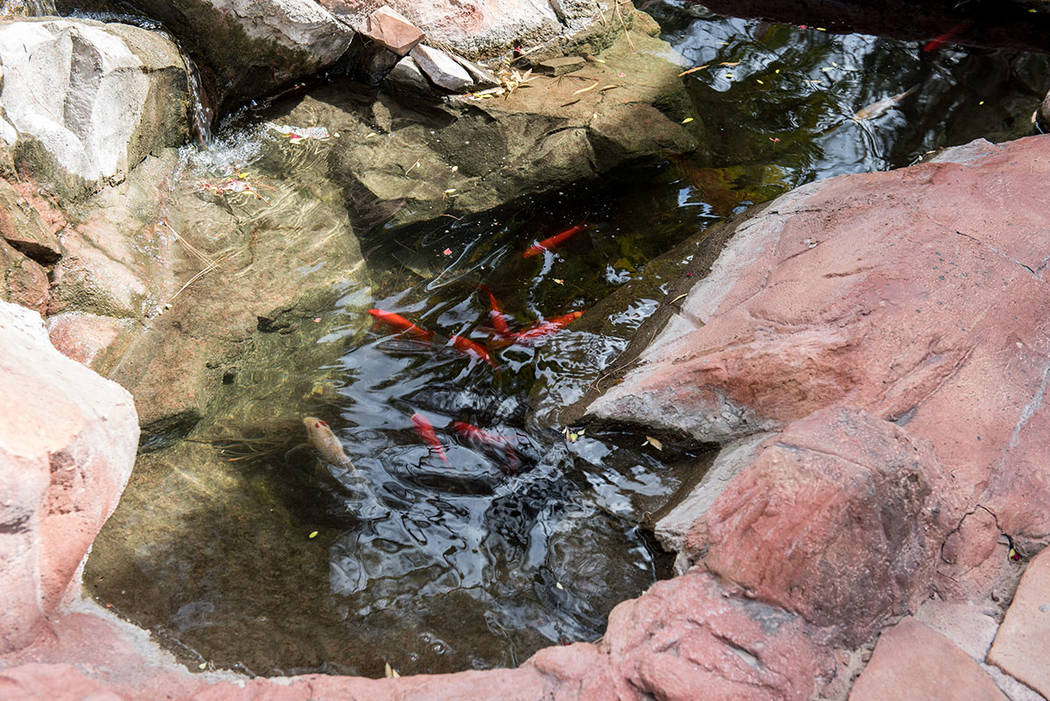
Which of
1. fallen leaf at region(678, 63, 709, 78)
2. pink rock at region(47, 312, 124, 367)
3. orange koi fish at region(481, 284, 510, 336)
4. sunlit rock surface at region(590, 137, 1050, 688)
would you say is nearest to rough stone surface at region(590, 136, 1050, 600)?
sunlit rock surface at region(590, 137, 1050, 688)

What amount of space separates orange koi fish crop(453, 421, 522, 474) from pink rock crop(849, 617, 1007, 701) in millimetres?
1800

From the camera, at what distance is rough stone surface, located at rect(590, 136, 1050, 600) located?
2.79 m

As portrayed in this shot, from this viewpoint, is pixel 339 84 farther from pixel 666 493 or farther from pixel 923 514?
pixel 923 514

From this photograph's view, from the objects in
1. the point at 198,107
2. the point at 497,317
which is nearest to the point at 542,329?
the point at 497,317

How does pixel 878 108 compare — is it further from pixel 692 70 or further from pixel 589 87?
pixel 589 87

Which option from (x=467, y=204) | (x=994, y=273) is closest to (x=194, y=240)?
(x=467, y=204)

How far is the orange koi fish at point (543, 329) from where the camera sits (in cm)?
447

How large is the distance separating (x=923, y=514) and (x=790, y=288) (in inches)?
57.6

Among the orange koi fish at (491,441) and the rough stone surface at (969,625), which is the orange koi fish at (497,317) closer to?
the orange koi fish at (491,441)

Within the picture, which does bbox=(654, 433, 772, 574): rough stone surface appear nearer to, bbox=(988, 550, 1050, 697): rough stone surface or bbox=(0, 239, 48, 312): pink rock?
bbox=(988, 550, 1050, 697): rough stone surface

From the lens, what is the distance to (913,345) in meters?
3.24

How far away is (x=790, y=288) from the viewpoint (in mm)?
3793

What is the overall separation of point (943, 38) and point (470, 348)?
6.12 meters

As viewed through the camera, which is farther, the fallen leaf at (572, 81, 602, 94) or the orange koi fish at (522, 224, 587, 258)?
the fallen leaf at (572, 81, 602, 94)
